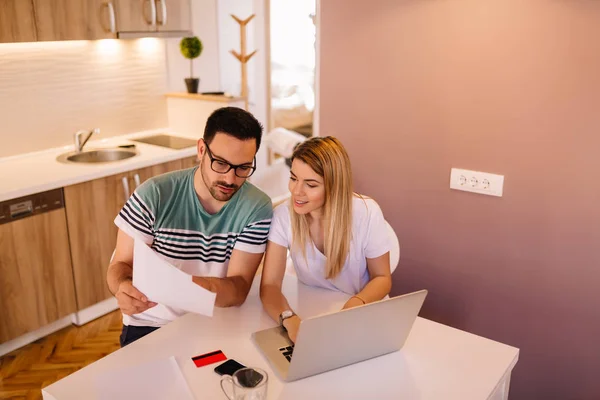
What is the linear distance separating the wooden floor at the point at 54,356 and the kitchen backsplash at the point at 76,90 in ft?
3.68

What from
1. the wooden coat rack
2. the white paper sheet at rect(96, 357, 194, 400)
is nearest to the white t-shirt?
the white paper sheet at rect(96, 357, 194, 400)

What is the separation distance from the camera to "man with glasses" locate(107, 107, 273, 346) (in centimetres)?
188

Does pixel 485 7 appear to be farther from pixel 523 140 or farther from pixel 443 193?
pixel 443 193

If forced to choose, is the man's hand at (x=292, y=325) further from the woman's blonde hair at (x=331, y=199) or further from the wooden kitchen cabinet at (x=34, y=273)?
the wooden kitchen cabinet at (x=34, y=273)

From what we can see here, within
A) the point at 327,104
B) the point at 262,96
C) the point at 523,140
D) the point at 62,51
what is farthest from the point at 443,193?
the point at 262,96

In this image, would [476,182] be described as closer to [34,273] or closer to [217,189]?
[217,189]

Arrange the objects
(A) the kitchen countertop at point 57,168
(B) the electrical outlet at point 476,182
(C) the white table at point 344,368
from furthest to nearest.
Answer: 1. (A) the kitchen countertop at point 57,168
2. (B) the electrical outlet at point 476,182
3. (C) the white table at point 344,368

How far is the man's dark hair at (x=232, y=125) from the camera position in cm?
187

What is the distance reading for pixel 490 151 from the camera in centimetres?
241

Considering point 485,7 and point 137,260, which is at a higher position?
point 485,7

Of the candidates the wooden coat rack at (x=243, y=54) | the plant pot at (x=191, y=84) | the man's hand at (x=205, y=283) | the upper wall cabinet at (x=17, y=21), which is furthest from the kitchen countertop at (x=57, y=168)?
the man's hand at (x=205, y=283)

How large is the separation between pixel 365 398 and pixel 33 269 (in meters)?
2.23

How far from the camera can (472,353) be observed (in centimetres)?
162

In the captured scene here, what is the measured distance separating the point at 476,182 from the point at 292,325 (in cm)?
121
